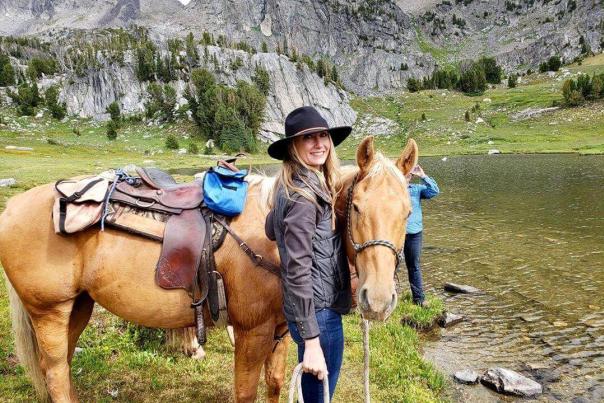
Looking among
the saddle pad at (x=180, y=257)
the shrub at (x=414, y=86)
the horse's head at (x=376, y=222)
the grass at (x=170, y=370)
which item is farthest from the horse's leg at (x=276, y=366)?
the shrub at (x=414, y=86)

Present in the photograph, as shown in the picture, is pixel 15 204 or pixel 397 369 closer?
pixel 15 204

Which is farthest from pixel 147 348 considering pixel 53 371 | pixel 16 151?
pixel 16 151

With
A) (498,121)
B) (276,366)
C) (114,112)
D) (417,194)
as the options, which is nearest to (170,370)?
(276,366)

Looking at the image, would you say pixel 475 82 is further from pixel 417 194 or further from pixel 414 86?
pixel 417 194

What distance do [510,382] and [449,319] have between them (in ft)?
7.44

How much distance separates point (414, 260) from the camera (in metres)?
8.49

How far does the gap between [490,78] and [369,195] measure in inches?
5152

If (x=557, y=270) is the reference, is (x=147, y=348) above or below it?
above

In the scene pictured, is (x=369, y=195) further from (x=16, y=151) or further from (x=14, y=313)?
(x=16, y=151)

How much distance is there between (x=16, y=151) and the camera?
→ 147 feet

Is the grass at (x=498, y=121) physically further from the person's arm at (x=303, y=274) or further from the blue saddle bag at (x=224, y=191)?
the person's arm at (x=303, y=274)

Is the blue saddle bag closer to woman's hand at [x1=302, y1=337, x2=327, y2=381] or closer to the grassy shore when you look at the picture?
woman's hand at [x1=302, y1=337, x2=327, y2=381]

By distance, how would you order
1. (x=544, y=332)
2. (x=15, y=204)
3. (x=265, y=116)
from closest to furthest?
1. (x=15, y=204)
2. (x=544, y=332)
3. (x=265, y=116)

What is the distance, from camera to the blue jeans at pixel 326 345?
9.95ft
